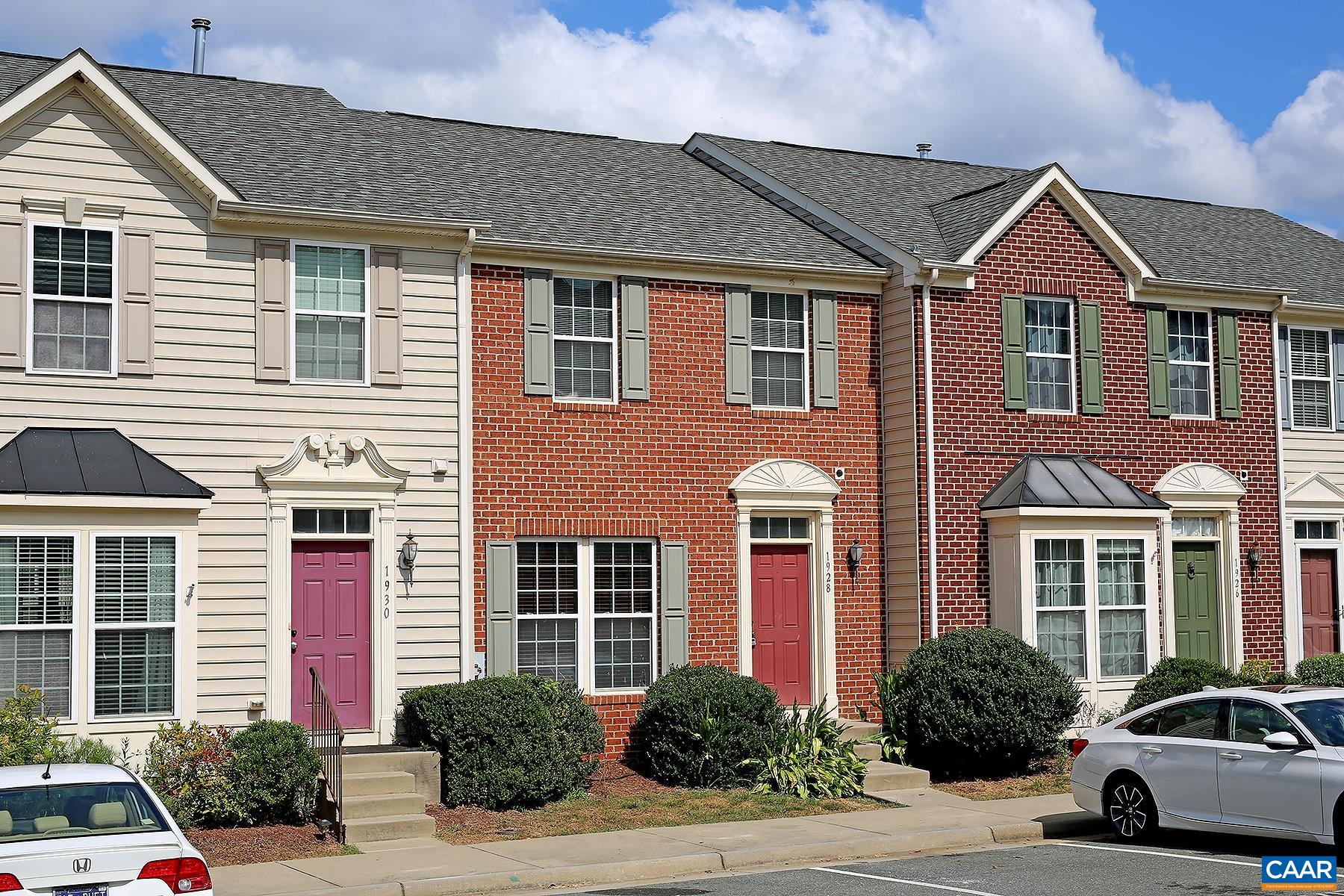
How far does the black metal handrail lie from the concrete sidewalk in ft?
1.91

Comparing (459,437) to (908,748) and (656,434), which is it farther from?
(908,748)

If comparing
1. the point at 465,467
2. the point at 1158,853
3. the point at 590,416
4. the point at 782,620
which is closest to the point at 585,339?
the point at 590,416

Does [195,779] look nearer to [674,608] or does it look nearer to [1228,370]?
[674,608]

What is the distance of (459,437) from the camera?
56.2ft

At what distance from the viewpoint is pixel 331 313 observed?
1655 centimetres

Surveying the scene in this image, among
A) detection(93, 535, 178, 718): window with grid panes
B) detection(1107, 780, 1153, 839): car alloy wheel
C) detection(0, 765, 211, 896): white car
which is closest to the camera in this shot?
detection(0, 765, 211, 896): white car

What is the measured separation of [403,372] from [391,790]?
15.6ft

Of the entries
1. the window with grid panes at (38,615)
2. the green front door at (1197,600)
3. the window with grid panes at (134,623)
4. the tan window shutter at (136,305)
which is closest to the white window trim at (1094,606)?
the green front door at (1197,600)

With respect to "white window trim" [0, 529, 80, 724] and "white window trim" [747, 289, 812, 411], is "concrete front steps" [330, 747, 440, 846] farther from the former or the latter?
"white window trim" [747, 289, 812, 411]

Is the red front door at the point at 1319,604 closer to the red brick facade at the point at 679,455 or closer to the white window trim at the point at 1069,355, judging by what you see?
the white window trim at the point at 1069,355

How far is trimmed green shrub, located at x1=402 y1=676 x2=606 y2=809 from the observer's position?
15.3 meters

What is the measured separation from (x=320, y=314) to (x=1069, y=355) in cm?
1026

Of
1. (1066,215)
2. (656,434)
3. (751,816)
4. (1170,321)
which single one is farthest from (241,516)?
(1170,321)

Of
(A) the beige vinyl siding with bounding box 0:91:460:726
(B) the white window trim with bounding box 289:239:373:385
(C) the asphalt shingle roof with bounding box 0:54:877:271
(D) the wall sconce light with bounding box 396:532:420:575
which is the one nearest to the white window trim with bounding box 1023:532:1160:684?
(C) the asphalt shingle roof with bounding box 0:54:877:271
